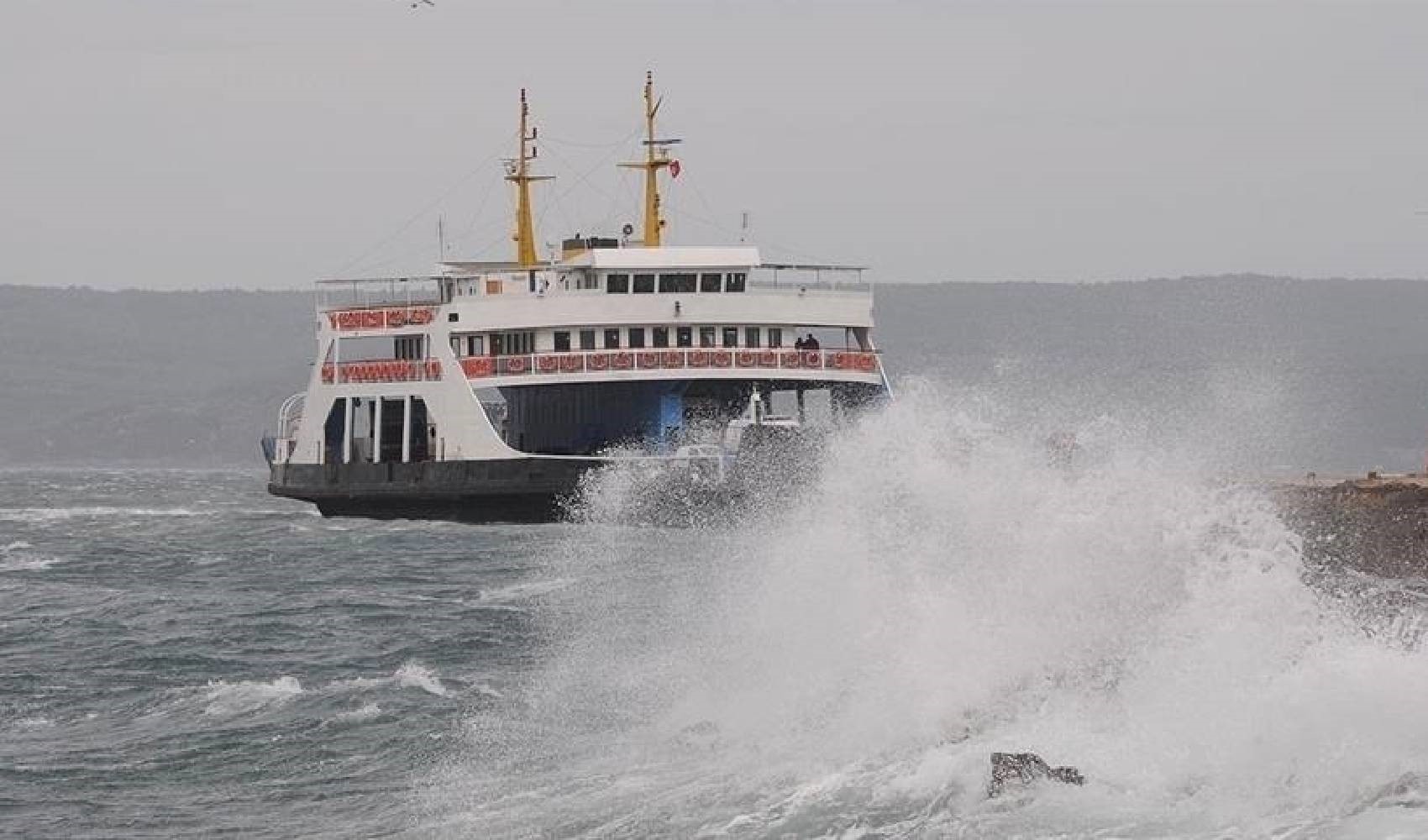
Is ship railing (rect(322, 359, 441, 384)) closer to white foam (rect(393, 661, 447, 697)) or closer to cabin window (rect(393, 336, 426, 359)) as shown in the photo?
cabin window (rect(393, 336, 426, 359))

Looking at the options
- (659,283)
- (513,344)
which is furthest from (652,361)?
(513,344)

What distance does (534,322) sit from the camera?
56469 mm

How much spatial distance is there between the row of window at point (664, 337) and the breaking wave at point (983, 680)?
2315cm

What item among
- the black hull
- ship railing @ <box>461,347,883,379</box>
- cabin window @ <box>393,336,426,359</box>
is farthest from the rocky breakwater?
cabin window @ <box>393,336,426,359</box>

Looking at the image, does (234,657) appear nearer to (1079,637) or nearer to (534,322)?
(1079,637)

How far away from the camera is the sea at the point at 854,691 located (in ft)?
66.3

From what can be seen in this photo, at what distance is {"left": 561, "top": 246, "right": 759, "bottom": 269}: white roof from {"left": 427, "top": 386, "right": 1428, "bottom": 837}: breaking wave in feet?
77.3

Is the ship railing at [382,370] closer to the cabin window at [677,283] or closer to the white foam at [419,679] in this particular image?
the cabin window at [677,283]

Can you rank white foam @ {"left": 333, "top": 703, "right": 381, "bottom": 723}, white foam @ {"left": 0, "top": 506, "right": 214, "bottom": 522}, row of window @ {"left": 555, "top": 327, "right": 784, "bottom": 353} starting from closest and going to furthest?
1. white foam @ {"left": 333, "top": 703, "right": 381, "bottom": 723}
2. row of window @ {"left": 555, "top": 327, "right": 784, "bottom": 353}
3. white foam @ {"left": 0, "top": 506, "right": 214, "bottom": 522}

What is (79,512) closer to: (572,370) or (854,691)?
(572,370)

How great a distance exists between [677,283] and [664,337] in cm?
121

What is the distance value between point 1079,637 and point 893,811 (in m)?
4.70

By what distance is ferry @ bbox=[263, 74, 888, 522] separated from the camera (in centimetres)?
5556

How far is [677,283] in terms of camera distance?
5694cm
